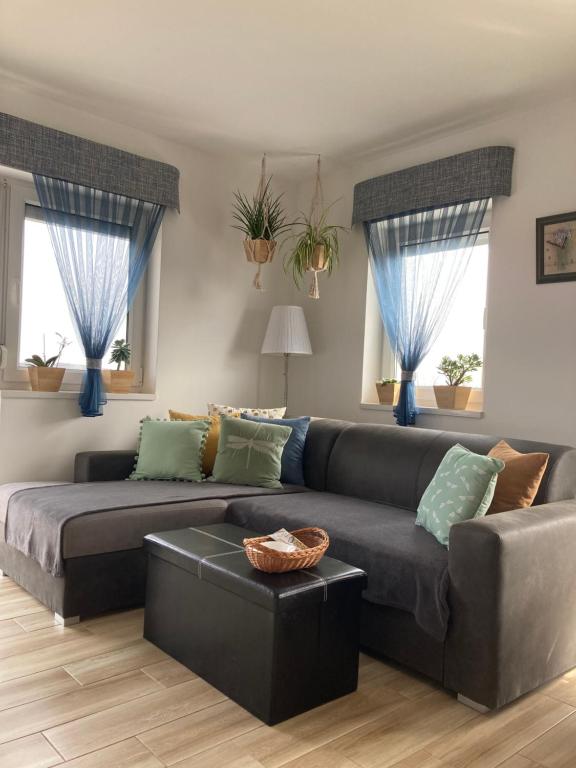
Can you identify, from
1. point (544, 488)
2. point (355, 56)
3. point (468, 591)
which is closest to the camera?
point (468, 591)

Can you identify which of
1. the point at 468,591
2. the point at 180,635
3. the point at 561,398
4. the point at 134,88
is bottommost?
the point at 180,635

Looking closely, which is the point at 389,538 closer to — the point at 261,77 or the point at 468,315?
the point at 468,315

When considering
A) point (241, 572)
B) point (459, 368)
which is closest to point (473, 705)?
point (241, 572)

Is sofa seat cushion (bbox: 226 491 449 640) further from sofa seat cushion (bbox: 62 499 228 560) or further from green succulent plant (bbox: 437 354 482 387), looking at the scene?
green succulent plant (bbox: 437 354 482 387)

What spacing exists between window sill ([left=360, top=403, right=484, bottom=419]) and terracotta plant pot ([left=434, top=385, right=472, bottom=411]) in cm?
3

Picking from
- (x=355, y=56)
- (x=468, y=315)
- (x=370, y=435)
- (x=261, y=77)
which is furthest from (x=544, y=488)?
(x=261, y=77)

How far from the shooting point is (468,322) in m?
3.91

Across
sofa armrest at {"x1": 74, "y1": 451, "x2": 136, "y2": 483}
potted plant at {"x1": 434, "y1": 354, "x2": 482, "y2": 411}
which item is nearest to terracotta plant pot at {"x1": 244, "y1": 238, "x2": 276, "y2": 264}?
potted plant at {"x1": 434, "y1": 354, "x2": 482, "y2": 411}

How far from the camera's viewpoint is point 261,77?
10.7ft

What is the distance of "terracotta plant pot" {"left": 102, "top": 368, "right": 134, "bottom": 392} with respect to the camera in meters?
3.96

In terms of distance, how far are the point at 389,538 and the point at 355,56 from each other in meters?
2.20

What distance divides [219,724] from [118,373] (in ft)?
8.02

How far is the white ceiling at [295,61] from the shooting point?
2.68m

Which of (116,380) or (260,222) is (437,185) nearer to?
(260,222)
